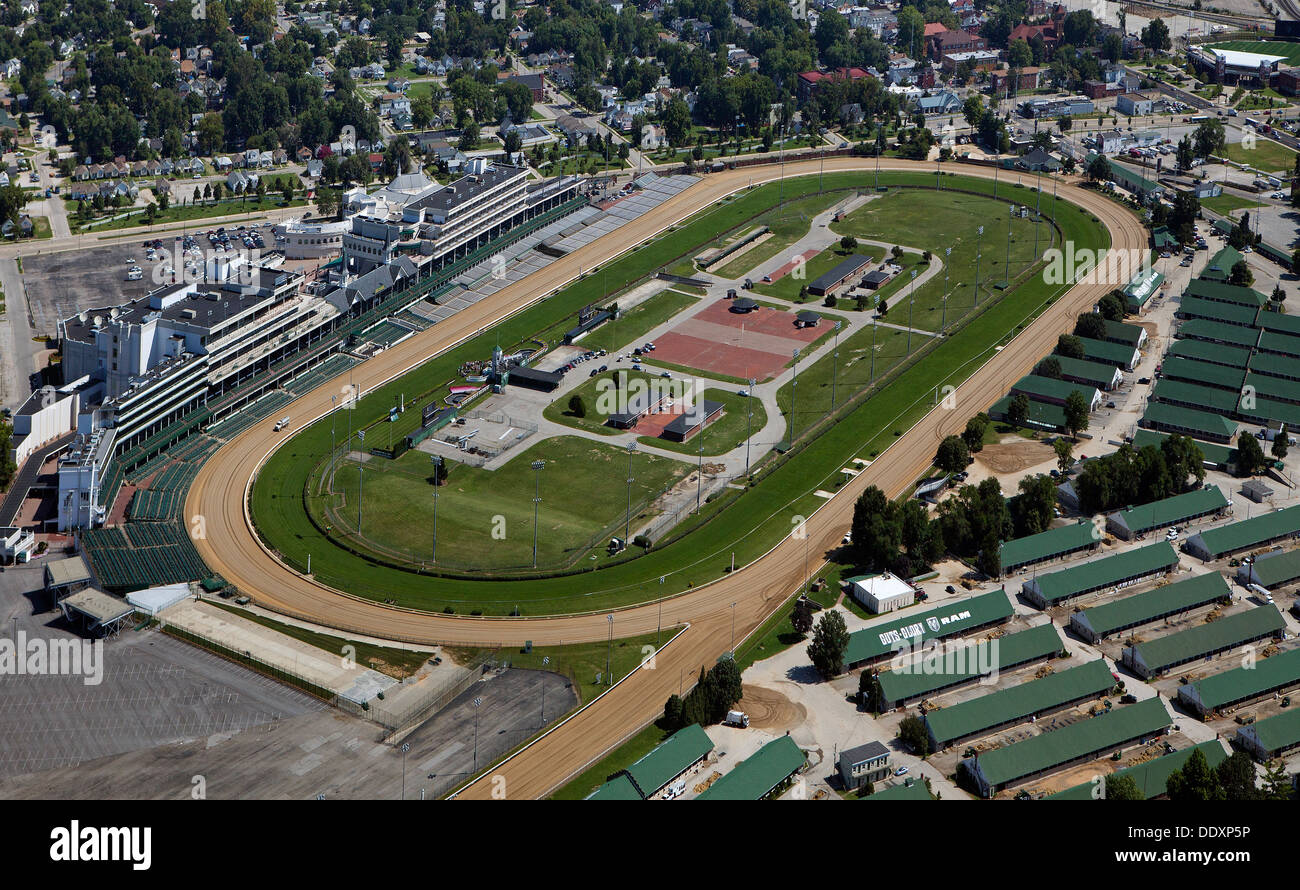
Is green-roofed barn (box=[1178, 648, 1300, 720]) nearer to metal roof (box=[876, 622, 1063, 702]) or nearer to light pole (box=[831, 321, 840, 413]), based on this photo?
metal roof (box=[876, 622, 1063, 702])

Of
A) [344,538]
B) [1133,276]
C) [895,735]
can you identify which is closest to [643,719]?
[895,735]

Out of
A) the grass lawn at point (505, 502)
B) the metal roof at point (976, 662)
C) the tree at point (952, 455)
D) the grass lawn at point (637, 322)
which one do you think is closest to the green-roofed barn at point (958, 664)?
the metal roof at point (976, 662)

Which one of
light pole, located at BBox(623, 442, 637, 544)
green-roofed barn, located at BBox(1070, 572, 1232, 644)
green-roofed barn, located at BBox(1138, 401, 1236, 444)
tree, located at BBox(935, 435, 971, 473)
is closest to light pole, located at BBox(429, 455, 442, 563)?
light pole, located at BBox(623, 442, 637, 544)

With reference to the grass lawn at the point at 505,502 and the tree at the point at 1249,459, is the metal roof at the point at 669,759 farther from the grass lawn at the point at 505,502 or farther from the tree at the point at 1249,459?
the tree at the point at 1249,459

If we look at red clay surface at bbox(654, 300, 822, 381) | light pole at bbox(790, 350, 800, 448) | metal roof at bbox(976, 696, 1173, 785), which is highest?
metal roof at bbox(976, 696, 1173, 785)

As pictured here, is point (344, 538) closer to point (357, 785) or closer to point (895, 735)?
point (357, 785)

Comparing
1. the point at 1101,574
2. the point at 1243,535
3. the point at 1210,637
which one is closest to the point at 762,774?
the point at 1210,637
